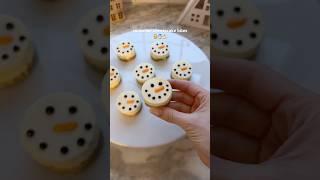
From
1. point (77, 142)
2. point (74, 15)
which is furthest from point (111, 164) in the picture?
point (74, 15)

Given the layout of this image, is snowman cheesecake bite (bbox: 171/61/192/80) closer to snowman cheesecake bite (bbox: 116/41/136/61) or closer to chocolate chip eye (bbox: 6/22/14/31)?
snowman cheesecake bite (bbox: 116/41/136/61)

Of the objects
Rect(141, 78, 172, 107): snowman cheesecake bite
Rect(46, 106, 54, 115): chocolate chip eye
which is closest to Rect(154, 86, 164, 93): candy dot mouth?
Rect(141, 78, 172, 107): snowman cheesecake bite

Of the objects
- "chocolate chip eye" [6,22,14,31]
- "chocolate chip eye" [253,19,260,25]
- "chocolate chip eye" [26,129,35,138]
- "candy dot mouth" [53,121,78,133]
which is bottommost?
"chocolate chip eye" [26,129,35,138]

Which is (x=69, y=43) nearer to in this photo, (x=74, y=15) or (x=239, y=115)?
(x=74, y=15)

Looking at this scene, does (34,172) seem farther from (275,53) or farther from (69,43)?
(275,53)

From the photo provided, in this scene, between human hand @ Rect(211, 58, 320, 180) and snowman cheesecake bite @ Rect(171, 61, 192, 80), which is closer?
Answer: human hand @ Rect(211, 58, 320, 180)

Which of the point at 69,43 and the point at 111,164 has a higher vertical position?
the point at 69,43

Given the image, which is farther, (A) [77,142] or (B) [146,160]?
(B) [146,160]

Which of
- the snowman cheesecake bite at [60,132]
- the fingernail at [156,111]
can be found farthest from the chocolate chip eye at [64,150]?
the fingernail at [156,111]
